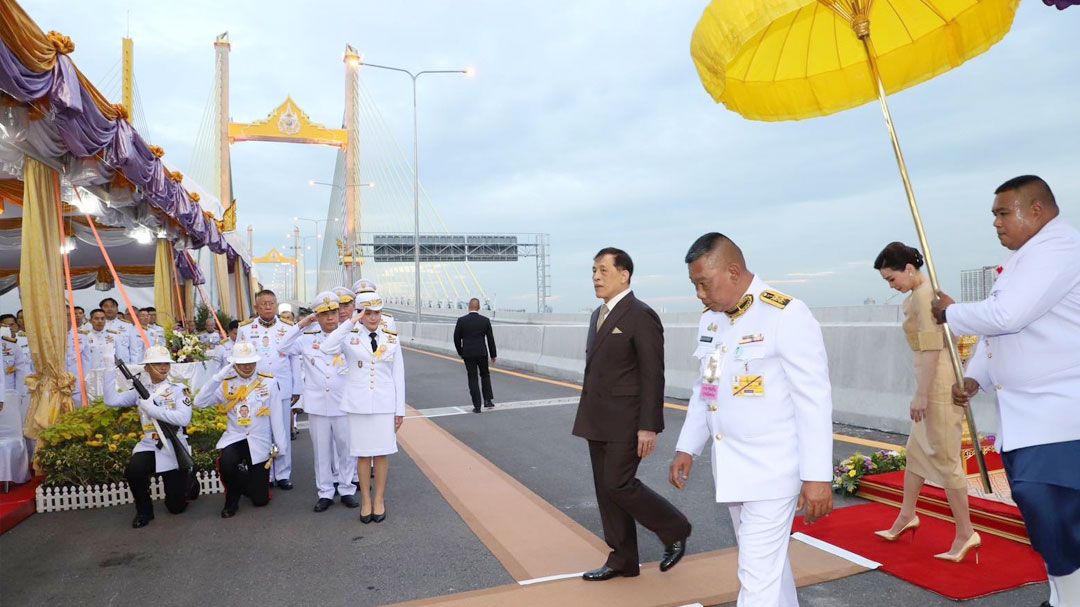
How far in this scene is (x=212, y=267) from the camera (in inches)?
765

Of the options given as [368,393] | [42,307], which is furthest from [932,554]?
[42,307]

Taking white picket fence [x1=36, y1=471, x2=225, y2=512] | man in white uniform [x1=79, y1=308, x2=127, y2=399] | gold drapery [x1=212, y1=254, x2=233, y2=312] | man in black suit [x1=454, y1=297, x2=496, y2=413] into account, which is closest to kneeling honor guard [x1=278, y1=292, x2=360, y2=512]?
white picket fence [x1=36, y1=471, x2=225, y2=512]

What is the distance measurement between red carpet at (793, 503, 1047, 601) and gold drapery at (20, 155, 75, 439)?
22.8 ft

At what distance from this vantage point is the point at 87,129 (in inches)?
275

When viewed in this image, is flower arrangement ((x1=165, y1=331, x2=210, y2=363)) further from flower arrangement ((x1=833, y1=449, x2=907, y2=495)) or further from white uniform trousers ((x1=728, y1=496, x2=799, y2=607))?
white uniform trousers ((x1=728, y1=496, x2=799, y2=607))

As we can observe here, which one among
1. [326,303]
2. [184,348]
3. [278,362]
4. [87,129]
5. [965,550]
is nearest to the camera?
[965,550]

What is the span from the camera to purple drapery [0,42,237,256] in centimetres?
550

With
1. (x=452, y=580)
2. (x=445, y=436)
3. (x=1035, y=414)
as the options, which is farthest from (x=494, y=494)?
(x=1035, y=414)

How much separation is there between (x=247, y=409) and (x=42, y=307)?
8.34 feet

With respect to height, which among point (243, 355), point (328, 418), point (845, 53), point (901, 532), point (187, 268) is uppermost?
point (845, 53)

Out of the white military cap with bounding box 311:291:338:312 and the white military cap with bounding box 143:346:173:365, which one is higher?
the white military cap with bounding box 311:291:338:312

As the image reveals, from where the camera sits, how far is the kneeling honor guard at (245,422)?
20.0 ft

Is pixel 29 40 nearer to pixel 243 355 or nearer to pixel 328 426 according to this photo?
pixel 243 355

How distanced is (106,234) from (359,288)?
36.5ft
